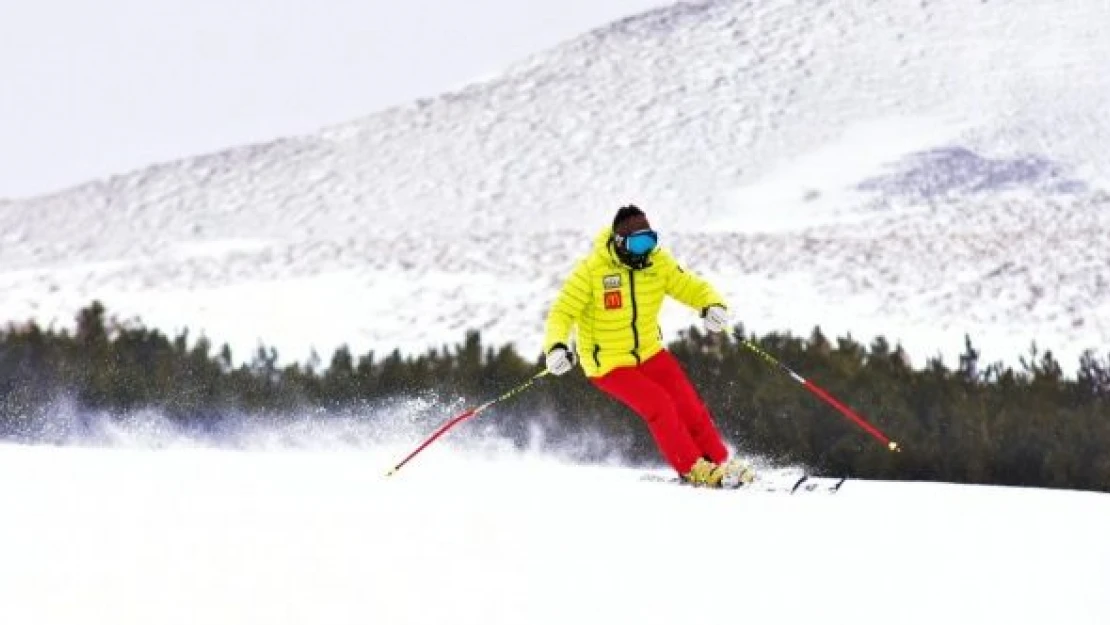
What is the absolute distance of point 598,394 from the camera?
995 centimetres

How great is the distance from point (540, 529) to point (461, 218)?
23891mm

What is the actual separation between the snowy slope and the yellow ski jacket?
62 cm

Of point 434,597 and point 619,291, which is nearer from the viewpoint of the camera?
point 434,597

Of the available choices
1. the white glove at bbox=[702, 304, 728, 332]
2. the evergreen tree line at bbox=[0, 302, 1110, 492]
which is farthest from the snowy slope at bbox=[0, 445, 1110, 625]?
the evergreen tree line at bbox=[0, 302, 1110, 492]

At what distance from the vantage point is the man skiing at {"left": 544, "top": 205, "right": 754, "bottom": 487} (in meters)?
7.21

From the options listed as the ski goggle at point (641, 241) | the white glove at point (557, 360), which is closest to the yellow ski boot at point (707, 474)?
the white glove at point (557, 360)

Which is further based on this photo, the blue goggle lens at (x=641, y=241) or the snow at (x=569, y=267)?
the blue goggle lens at (x=641, y=241)

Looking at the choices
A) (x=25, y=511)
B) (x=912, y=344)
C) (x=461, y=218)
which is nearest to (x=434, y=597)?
(x=25, y=511)

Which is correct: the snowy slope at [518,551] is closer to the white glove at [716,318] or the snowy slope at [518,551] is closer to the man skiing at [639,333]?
the man skiing at [639,333]

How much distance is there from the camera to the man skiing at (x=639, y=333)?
721cm

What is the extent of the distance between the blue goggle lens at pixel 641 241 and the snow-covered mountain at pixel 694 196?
8.38 m

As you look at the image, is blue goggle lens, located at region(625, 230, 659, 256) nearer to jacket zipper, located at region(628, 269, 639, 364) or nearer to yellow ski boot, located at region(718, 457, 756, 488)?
jacket zipper, located at region(628, 269, 639, 364)

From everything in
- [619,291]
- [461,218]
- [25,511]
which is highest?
[461,218]

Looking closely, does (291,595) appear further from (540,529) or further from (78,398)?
(78,398)
